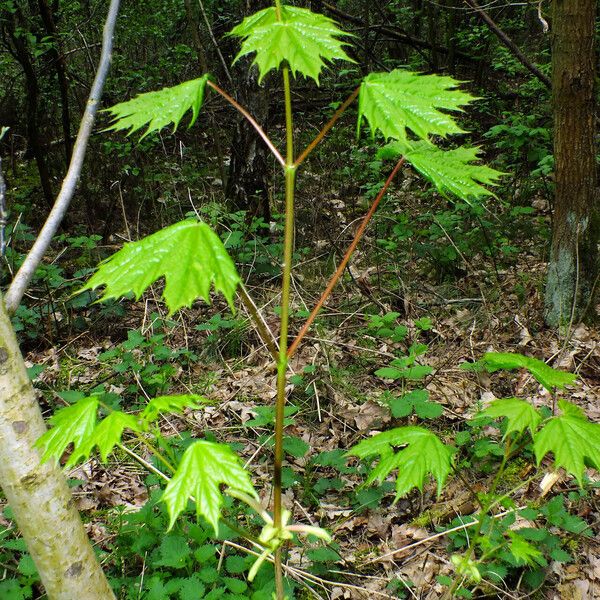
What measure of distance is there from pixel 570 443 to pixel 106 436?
108 centimetres

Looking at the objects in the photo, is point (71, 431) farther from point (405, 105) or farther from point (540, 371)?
point (540, 371)

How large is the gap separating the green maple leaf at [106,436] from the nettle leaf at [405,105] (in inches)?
30.7

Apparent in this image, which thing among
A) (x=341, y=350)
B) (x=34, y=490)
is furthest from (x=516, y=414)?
(x=341, y=350)

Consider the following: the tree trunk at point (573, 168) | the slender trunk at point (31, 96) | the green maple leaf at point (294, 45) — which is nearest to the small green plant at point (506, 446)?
the green maple leaf at point (294, 45)

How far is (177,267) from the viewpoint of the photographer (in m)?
0.86

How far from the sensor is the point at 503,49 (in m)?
7.18

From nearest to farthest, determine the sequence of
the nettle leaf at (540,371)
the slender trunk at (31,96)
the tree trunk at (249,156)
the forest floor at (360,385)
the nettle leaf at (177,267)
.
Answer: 1. the nettle leaf at (177,267)
2. the nettle leaf at (540,371)
3. the forest floor at (360,385)
4. the tree trunk at (249,156)
5. the slender trunk at (31,96)

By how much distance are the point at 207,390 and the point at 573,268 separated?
2742 mm

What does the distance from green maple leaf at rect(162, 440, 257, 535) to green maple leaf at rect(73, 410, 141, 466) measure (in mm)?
202

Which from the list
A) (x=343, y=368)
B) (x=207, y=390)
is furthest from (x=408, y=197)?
(x=207, y=390)

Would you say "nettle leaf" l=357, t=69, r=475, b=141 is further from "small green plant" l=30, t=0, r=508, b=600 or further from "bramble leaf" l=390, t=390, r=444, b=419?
"bramble leaf" l=390, t=390, r=444, b=419

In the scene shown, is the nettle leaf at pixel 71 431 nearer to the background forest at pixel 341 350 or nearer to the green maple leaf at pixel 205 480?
the background forest at pixel 341 350

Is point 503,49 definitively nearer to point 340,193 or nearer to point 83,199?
point 340,193

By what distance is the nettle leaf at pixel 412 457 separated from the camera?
4.68 ft
